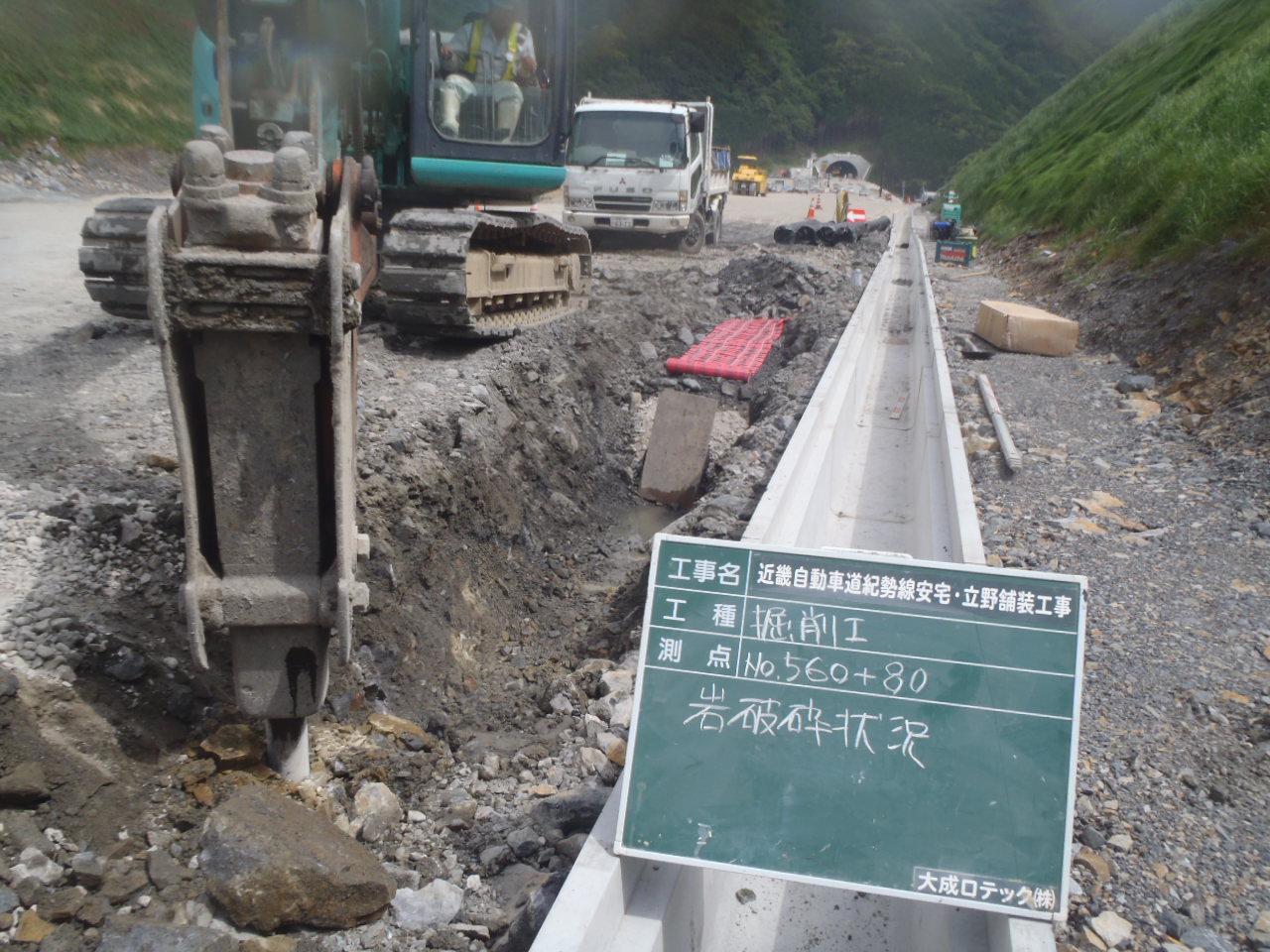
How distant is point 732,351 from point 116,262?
236 inches

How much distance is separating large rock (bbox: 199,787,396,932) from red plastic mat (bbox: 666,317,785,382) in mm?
7367

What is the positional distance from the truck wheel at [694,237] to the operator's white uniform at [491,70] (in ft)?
35.4

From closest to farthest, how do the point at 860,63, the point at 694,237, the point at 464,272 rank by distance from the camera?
the point at 464,272, the point at 694,237, the point at 860,63

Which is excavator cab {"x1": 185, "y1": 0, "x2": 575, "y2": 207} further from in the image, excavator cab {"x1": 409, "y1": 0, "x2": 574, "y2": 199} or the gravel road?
the gravel road

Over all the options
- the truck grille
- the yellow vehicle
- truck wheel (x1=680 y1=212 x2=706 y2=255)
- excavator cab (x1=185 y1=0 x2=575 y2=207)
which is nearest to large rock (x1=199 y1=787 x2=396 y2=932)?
excavator cab (x1=185 y1=0 x2=575 y2=207)

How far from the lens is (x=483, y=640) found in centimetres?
513

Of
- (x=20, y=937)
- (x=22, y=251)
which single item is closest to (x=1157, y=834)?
(x=20, y=937)

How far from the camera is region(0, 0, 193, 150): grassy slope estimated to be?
2006cm

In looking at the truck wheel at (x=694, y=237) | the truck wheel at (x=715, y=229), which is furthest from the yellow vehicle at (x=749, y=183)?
the truck wheel at (x=694, y=237)

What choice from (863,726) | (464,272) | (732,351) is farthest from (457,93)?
(863,726)

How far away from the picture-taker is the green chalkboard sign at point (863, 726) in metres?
2.42

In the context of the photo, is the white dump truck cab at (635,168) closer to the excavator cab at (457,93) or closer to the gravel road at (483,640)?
the gravel road at (483,640)

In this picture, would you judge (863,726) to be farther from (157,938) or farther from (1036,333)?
(1036,333)

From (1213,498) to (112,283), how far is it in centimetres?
708
